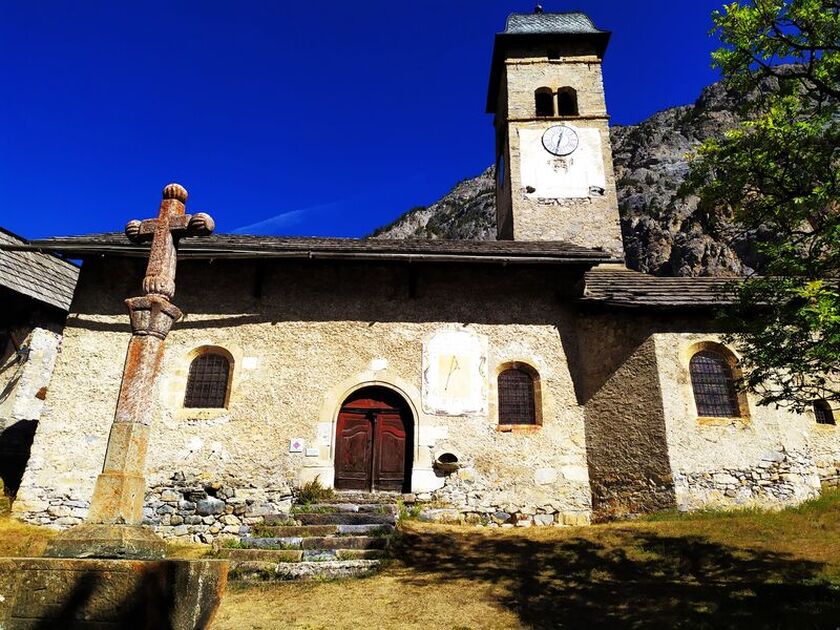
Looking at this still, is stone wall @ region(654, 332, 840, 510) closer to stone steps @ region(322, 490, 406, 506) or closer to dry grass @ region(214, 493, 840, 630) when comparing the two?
dry grass @ region(214, 493, 840, 630)

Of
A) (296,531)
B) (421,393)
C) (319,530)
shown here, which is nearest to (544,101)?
(421,393)

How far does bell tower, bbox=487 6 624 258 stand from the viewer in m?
17.2

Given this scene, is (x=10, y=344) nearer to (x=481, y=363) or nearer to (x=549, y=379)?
(x=481, y=363)

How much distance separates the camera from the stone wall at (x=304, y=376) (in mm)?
10570

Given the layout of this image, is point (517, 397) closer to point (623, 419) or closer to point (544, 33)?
point (623, 419)

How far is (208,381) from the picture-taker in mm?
11352

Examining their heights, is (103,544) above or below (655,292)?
below

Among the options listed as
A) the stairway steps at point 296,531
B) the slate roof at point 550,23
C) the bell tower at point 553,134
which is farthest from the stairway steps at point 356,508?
the slate roof at point 550,23

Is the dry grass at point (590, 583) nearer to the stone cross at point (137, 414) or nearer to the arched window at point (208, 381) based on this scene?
the stone cross at point (137, 414)

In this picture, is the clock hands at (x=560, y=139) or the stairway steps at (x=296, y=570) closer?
the stairway steps at (x=296, y=570)

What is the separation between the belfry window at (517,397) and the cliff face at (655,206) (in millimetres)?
14041

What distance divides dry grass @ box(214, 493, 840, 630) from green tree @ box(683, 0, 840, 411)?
2158 millimetres

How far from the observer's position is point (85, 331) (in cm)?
1134

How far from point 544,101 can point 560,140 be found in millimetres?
2349
